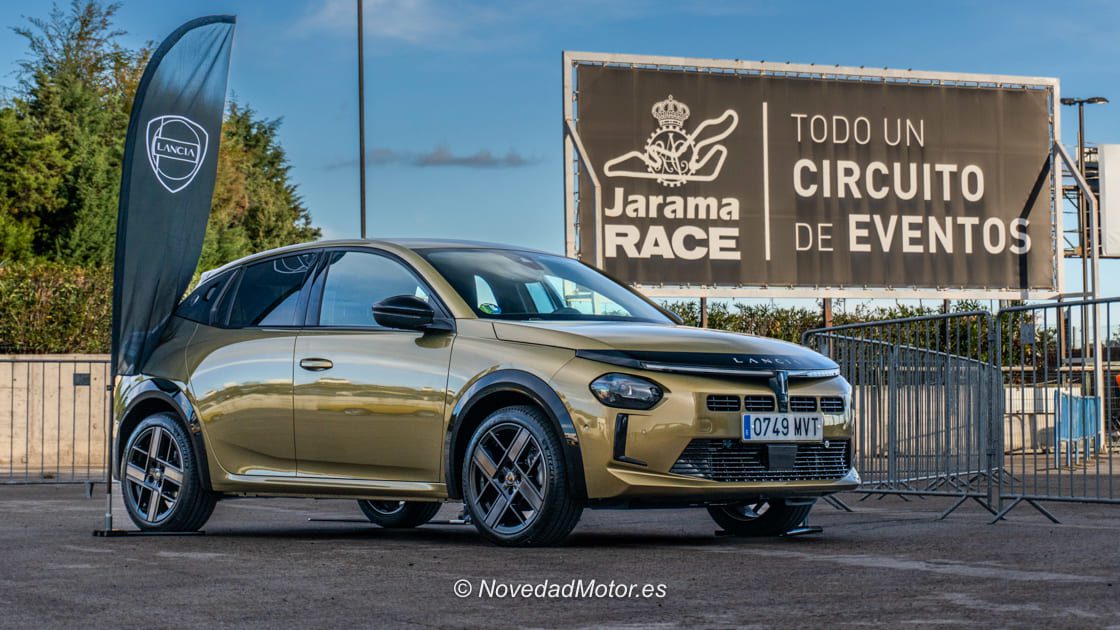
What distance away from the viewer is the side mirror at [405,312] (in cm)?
809

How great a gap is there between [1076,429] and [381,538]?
16.4 feet

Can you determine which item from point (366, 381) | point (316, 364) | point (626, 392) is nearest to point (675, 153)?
point (316, 364)

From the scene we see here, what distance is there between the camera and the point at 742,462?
7652mm

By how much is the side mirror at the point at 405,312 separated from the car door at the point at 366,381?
0.13 m

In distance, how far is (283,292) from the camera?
9.16 metres

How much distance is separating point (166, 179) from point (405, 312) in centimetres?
234

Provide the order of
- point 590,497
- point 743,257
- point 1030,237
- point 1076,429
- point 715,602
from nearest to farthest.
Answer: point 715,602
point 590,497
point 1076,429
point 743,257
point 1030,237

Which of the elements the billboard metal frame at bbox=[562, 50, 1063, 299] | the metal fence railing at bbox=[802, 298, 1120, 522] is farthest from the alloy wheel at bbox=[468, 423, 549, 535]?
the billboard metal frame at bbox=[562, 50, 1063, 299]

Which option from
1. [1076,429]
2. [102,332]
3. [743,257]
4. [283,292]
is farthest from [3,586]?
[743,257]

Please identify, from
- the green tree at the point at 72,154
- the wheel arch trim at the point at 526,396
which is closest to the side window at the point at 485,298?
the wheel arch trim at the point at 526,396

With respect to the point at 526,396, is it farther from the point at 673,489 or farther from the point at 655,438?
the point at 673,489

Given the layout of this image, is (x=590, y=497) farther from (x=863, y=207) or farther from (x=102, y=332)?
(x=863, y=207)

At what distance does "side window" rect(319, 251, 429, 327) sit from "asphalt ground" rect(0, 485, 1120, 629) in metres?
1.26

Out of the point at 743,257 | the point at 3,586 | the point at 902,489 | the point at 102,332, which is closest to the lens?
the point at 3,586
